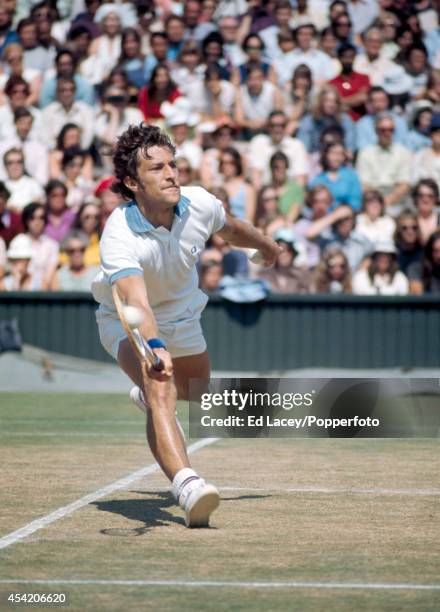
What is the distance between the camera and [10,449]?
886 cm

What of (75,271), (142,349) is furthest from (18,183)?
(142,349)

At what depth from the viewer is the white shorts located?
6656mm

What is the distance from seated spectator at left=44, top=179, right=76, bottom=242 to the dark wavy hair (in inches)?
314

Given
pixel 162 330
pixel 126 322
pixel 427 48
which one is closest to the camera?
pixel 126 322

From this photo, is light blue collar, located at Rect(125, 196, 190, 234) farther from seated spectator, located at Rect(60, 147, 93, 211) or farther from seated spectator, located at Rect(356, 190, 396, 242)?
seated spectator, located at Rect(60, 147, 93, 211)

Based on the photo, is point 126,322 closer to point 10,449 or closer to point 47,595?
point 47,595

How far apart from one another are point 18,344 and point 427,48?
6.41m

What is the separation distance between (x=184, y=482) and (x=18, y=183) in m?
9.81

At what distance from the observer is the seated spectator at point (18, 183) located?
1495 cm

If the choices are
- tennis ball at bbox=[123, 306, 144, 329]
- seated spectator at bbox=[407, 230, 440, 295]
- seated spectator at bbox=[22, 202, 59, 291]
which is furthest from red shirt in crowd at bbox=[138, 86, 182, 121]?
tennis ball at bbox=[123, 306, 144, 329]

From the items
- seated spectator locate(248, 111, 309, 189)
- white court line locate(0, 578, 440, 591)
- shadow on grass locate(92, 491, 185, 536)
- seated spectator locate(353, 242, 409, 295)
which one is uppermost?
seated spectator locate(248, 111, 309, 189)

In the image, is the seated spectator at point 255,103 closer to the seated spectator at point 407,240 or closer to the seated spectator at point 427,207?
the seated spectator at point 427,207

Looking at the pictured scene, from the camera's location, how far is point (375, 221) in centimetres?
1405

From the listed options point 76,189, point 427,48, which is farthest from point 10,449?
point 427,48
